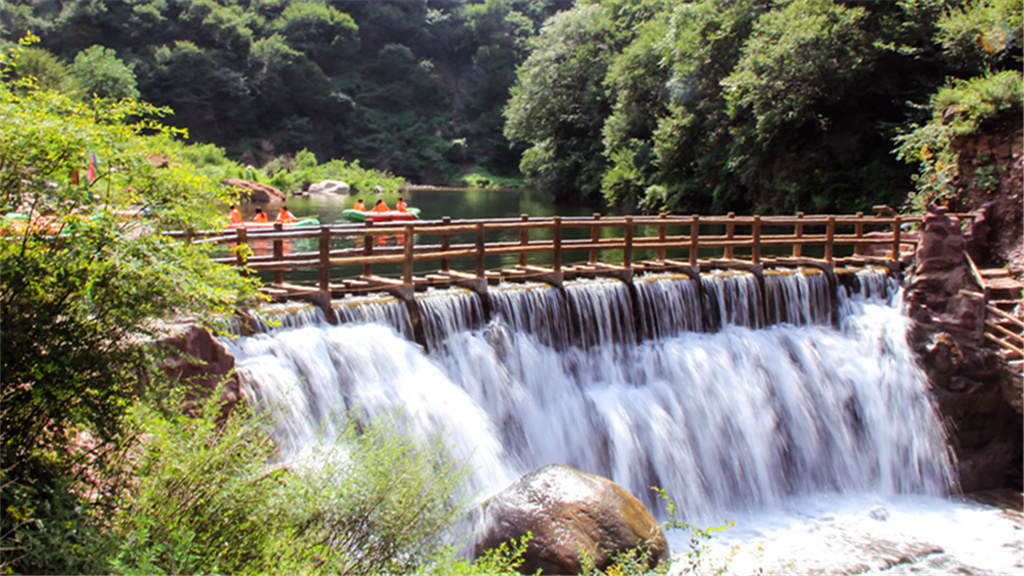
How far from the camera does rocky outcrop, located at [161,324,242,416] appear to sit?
24.0 feet

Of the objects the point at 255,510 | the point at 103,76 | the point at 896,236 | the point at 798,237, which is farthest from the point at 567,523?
the point at 103,76

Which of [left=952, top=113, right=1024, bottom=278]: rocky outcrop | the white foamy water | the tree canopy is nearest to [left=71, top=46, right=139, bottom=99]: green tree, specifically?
the tree canopy

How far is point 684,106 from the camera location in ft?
107

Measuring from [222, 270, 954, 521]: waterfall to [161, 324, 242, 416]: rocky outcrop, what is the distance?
2.12 feet

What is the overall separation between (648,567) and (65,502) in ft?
17.1

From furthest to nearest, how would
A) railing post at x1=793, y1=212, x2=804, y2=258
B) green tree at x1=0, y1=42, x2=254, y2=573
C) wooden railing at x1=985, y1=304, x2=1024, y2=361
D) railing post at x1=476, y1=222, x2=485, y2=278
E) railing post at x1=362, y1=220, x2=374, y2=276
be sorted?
railing post at x1=793, y1=212, x2=804, y2=258 → wooden railing at x1=985, y1=304, x2=1024, y2=361 → railing post at x1=476, y1=222, x2=485, y2=278 → railing post at x1=362, y1=220, x2=374, y2=276 → green tree at x1=0, y1=42, x2=254, y2=573

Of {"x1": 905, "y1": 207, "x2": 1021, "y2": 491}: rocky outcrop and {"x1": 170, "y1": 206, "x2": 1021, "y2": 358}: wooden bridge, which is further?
{"x1": 905, "y1": 207, "x2": 1021, "y2": 491}: rocky outcrop

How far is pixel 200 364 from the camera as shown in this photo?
7.64 meters

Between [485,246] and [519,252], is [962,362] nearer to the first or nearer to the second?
[519,252]

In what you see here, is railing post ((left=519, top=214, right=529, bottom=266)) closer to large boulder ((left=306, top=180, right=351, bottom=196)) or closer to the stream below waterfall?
the stream below waterfall

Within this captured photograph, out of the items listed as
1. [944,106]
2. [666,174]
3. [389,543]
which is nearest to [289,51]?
[666,174]

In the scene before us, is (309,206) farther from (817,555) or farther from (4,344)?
(4,344)

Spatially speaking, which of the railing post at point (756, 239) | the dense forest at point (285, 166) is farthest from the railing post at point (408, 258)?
the railing post at point (756, 239)

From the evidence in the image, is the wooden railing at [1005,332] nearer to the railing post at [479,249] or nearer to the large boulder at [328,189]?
the railing post at [479,249]
